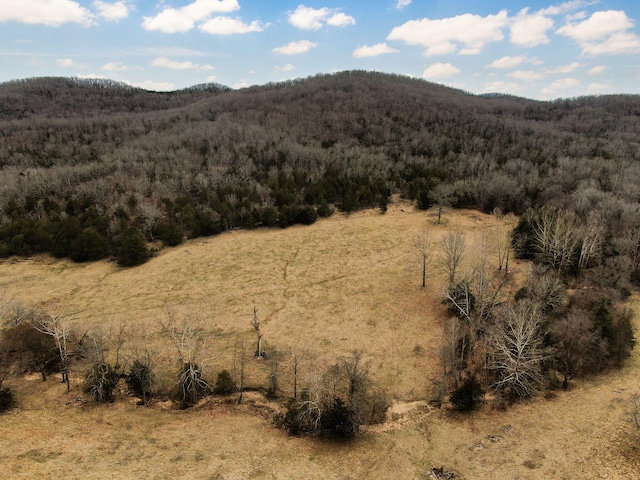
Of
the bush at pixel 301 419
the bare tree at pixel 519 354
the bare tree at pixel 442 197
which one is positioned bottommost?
the bush at pixel 301 419

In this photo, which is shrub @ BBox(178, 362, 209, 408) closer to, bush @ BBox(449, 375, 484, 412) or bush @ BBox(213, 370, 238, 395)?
bush @ BBox(213, 370, 238, 395)

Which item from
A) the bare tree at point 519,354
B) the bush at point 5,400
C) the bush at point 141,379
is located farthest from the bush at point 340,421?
the bush at point 5,400

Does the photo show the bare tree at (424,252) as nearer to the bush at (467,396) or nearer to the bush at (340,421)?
the bush at (467,396)

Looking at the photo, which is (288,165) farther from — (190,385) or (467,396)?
(467,396)

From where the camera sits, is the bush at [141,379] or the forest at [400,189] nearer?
the bush at [141,379]

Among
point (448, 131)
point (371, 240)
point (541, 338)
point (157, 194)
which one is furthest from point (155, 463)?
point (448, 131)

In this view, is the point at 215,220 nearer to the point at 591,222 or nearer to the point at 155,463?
the point at 155,463
